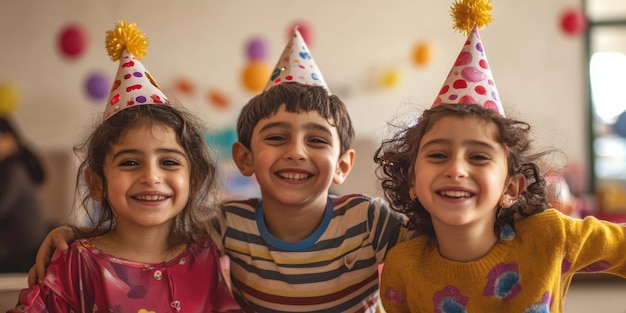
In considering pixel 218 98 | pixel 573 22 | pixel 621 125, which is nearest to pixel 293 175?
pixel 218 98

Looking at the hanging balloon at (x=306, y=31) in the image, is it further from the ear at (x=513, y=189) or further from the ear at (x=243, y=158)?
the ear at (x=513, y=189)

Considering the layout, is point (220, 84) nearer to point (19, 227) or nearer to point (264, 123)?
point (19, 227)

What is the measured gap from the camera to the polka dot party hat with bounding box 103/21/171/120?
5.11 feet

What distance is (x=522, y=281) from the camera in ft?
4.46

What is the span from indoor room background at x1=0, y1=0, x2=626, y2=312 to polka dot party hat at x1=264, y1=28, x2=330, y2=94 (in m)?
3.03

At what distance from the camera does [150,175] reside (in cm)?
146

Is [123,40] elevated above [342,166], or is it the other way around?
[123,40]

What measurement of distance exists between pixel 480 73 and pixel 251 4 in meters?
3.78

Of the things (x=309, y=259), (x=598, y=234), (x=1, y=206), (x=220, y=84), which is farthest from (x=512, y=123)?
(x=220, y=84)

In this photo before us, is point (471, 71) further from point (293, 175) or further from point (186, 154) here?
point (186, 154)

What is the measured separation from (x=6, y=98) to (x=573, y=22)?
400cm

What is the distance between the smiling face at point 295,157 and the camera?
159 cm

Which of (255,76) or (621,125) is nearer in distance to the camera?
(255,76)

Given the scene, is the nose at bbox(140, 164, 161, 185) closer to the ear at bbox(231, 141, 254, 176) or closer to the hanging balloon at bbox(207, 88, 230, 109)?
the ear at bbox(231, 141, 254, 176)
